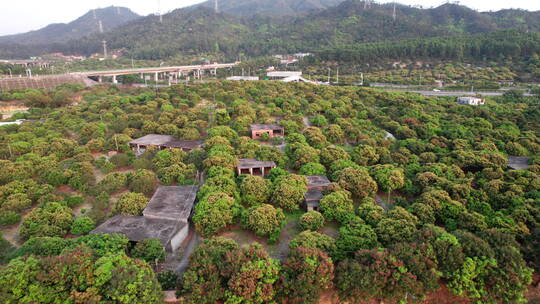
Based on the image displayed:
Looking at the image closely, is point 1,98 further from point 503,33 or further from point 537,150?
point 503,33

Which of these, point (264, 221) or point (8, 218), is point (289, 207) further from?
point (8, 218)

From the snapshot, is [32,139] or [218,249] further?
[32,139]

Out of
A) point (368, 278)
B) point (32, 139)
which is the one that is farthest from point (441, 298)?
point (32, 139)

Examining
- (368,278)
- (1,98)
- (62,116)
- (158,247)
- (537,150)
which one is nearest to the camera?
(368,278)

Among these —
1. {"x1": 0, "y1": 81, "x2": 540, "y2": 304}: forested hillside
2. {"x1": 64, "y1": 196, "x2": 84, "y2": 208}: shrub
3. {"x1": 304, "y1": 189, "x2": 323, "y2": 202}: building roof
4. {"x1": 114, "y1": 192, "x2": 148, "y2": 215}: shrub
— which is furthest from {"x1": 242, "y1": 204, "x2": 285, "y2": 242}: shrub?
{"x1": 64, "y1": 196, "x2": 84, "y2": 208}: shrub

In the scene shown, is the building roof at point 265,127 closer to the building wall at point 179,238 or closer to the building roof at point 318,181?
the building roof at point 318,181

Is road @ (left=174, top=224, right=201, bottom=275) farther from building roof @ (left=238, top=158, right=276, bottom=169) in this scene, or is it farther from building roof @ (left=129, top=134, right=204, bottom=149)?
building roof @ (left=129, top=134, right=204, bottom=149)
